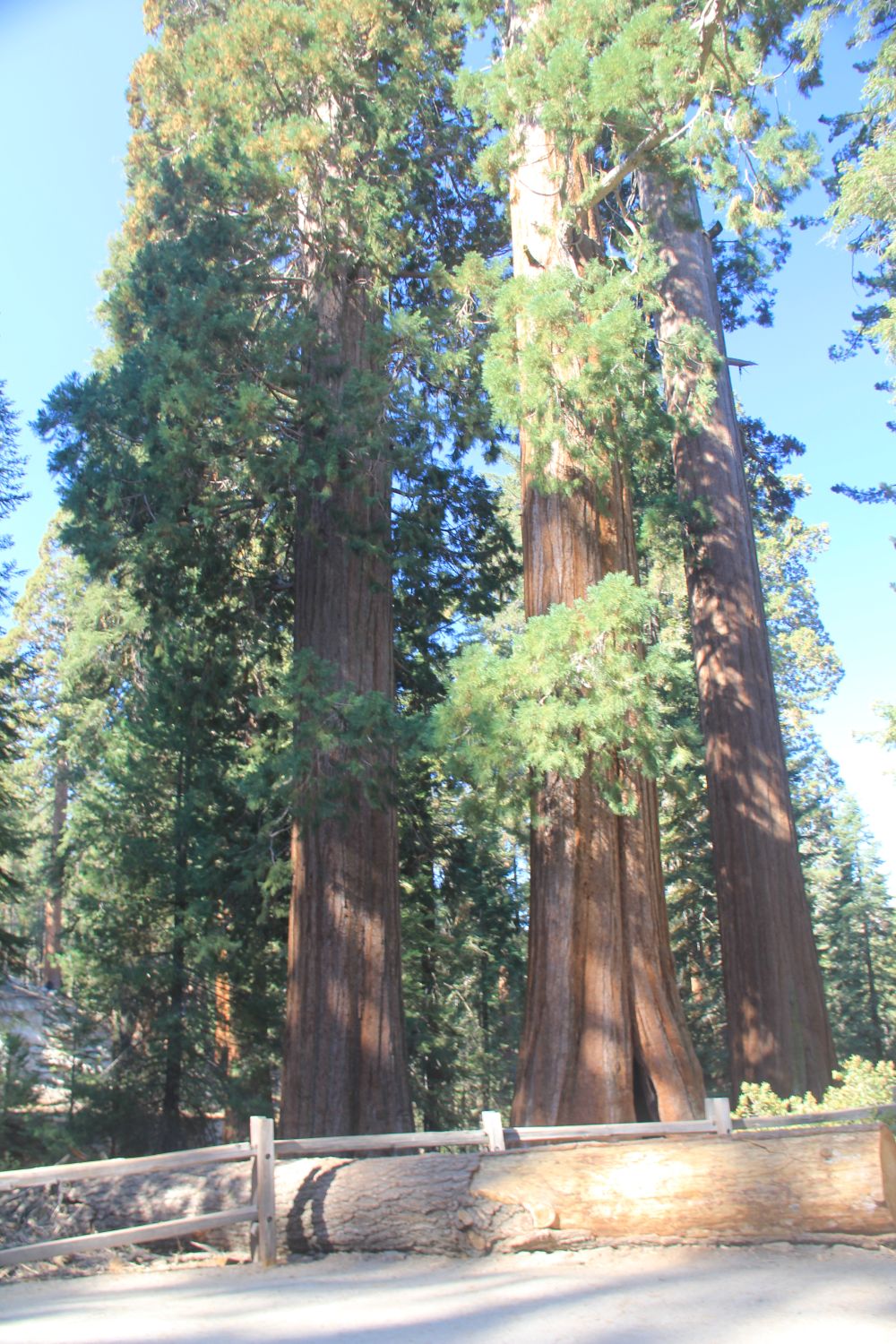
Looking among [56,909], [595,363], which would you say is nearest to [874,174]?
[595,363]

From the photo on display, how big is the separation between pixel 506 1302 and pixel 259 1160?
2.04m

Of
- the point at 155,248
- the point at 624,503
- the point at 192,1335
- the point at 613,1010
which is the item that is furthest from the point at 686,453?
the point at 192,1335

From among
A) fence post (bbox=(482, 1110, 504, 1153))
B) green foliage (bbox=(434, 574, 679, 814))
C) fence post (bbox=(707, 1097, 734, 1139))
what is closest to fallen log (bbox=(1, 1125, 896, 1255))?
fence post (bbox=(482, 1110, 504, 1153))

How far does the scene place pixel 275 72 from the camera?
1087 cm

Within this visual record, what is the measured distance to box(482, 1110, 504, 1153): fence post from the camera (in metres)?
5.91

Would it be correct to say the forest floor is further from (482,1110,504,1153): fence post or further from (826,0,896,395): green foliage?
(826,0,896,395): green foliage

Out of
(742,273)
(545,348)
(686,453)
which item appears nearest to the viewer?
(545,348)

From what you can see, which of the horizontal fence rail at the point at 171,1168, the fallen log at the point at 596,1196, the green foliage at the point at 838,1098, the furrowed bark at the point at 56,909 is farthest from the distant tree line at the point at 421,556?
the furrowed bark at the point at 56,909

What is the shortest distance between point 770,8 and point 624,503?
4265 millimetres

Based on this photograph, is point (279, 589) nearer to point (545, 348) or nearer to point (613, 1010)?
point (545, 348)

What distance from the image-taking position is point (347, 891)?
9203 millimetres

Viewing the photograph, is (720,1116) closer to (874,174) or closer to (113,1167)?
(113,1167)

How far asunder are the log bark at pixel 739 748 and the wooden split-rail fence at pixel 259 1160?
4625 mm

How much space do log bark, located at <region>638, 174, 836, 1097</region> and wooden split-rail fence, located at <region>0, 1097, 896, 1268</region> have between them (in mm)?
4625
